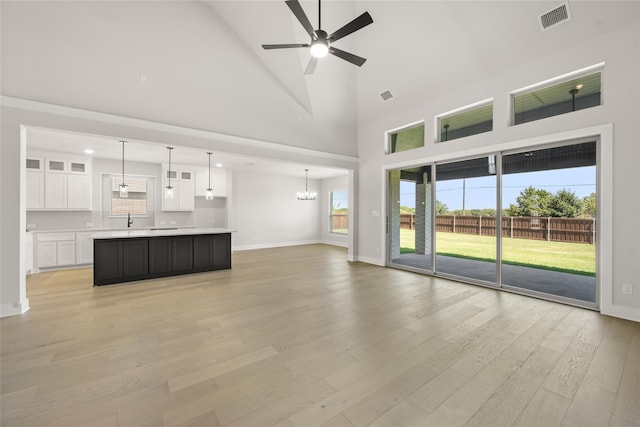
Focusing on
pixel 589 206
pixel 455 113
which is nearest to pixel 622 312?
pixel 589 206

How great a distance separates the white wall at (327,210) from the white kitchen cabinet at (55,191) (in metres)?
7.86

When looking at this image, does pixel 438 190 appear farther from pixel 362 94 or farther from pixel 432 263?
pixel 362 94

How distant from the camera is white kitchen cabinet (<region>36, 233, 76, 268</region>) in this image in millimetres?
5691

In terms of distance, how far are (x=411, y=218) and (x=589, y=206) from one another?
9.50ft

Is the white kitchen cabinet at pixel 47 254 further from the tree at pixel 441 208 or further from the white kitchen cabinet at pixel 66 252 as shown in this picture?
the tree at pixel 441 208

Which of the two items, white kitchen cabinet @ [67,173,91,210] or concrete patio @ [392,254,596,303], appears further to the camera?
white kitchen cabinet @ [67,173,91,210]

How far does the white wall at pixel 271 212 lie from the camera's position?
897 cm

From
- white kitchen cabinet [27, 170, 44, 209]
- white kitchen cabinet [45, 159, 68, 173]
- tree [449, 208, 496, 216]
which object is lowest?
tree [449, 208, 496, 216]

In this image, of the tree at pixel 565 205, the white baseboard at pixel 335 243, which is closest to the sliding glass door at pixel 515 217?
the tree at pixel 565 205

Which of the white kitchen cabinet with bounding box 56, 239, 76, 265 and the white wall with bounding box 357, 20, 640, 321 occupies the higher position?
the white wall with bounding box 357, 20, 640, 321

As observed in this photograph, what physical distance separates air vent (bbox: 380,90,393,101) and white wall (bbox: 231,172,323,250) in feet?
15.4

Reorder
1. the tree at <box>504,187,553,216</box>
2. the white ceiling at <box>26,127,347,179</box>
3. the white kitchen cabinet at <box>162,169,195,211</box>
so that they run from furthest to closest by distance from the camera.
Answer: the white kitchen cabinet at <box>162,169,195,211</box>, the white ceiling at <box>26,127,347,179</box>, the tree at <box>504,187,553,216</box>

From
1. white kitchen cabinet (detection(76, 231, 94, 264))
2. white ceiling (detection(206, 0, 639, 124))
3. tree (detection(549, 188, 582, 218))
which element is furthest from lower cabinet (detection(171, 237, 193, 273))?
tree (detection(549, 188, 582, 218))

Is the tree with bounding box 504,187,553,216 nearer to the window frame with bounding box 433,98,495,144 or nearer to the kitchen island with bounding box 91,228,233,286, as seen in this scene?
the window frame with bounding box 433,98,495,144
